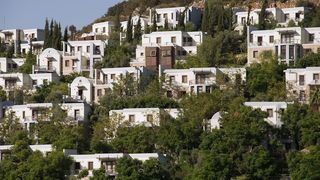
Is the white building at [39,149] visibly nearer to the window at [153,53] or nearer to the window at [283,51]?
the window at [153,53]

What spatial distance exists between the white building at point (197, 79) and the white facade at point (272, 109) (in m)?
5.00

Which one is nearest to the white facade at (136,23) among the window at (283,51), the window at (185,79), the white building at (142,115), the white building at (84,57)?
the white building at (84,57)

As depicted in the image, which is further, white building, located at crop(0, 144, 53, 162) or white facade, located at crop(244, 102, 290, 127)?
white building, located at crop(0, 144, 53, 162)

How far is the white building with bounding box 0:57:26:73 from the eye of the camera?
293 ft

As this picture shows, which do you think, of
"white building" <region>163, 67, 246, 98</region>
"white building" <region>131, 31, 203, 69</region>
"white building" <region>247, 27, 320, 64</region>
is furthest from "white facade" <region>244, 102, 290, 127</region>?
"white building" <region>131, 31, 203, 69</region>

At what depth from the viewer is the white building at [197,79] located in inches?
3019

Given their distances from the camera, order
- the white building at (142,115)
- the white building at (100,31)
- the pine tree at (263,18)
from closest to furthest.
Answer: the white building at (142,115), the pine tree at (263,18), the white building at (100,31)

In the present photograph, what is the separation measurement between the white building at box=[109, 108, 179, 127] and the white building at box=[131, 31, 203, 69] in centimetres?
839

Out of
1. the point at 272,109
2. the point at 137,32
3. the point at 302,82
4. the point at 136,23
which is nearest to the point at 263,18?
the point at 137,32

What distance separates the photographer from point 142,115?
243 ft

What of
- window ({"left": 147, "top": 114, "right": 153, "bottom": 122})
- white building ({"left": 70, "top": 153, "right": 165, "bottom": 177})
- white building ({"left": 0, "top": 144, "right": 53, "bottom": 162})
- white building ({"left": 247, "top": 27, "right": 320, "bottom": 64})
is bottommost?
white building ({"left": 70, "top": 153, "right": 165, "bottom": 177})

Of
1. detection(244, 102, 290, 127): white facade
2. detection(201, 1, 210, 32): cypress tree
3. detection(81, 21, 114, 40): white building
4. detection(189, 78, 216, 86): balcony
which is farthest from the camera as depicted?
detection(81, 21, 114, 40): white building

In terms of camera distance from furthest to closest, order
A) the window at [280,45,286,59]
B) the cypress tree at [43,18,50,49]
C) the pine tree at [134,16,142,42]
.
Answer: the cypress tree at [43,18,50,49], the pine tree at [134,16,142,42], the window at [280,45,286,59]

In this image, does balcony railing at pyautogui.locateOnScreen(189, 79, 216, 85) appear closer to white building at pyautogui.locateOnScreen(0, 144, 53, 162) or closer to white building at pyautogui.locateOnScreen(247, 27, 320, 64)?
white building at pyautogui.locateOnScreen(247, 27, 320, 64)
